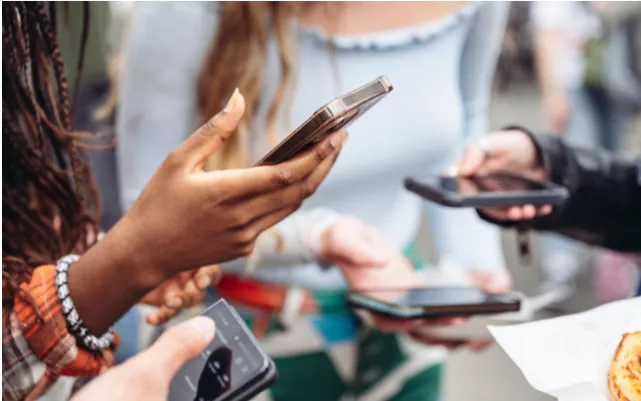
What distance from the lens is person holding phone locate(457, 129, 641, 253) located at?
645mm

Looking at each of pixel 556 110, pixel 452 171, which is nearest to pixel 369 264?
pixel 452 171

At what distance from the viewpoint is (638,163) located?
2.27ft

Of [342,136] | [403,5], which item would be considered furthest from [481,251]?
[342,136]

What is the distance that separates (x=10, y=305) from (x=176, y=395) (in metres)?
0.12

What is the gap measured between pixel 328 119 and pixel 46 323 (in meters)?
0.21

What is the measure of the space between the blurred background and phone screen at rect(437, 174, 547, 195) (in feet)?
0.38

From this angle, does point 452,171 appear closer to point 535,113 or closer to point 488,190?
point 488,190

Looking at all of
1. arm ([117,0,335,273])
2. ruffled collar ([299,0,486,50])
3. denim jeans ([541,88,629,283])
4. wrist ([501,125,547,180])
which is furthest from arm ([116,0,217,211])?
denim jeans ([541,88,629,283])

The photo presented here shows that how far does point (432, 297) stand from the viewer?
608mm

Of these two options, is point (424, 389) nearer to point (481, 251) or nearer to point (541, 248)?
point (481, 251)

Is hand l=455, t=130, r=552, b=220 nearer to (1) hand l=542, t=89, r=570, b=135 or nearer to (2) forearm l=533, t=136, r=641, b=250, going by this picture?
(2) forearm l=533, t=136, r=641, b=250

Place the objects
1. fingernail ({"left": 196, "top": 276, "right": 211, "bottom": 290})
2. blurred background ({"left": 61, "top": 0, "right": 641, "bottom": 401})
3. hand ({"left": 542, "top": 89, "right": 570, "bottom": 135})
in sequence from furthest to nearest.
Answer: hand ({"left": 542, "top": 89, "right": 570, "bottom": 135}), blurred background ({"left": 61, "top": 0, "right": 641, "bottom": 401}), fingernail ({"left": 196, "top": 276, "right": 211, "bottom": 290})

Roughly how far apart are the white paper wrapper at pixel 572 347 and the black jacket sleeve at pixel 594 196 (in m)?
0.18

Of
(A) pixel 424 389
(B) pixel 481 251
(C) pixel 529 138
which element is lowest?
(A) pixel 424 389
